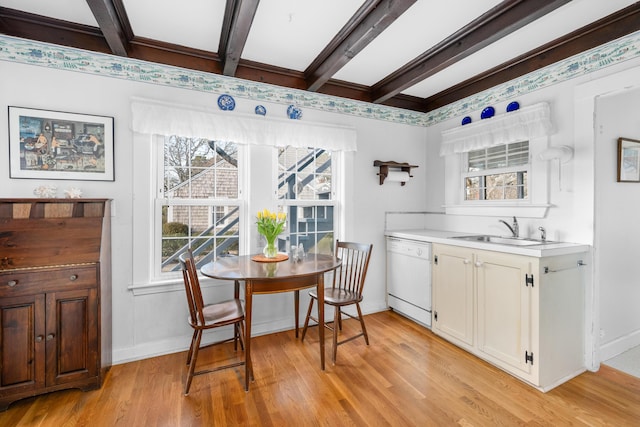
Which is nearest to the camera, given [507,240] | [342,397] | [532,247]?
[342,397]

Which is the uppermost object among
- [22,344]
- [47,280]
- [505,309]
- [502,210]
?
[502,210]

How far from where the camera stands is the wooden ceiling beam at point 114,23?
73.4 inches

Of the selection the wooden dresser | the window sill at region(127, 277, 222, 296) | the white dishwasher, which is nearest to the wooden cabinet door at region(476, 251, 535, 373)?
the white dishwasher

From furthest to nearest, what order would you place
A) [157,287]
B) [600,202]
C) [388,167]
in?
[388,167], [157,287], [600,202]

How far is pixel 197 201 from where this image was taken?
2.82m

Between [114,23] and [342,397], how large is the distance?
2958 mm

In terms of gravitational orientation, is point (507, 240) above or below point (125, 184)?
below

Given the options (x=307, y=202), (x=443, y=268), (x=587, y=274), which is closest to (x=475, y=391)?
(x=443, y=268)

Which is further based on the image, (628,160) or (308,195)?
(308,195)

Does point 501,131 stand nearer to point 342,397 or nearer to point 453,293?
point 453,293

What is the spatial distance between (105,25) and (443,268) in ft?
10.8

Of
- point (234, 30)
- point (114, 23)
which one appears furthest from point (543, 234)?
point (114, 23)

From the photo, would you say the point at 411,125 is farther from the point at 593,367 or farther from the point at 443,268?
the point at 593,367

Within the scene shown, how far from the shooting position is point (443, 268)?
9.52 ft
